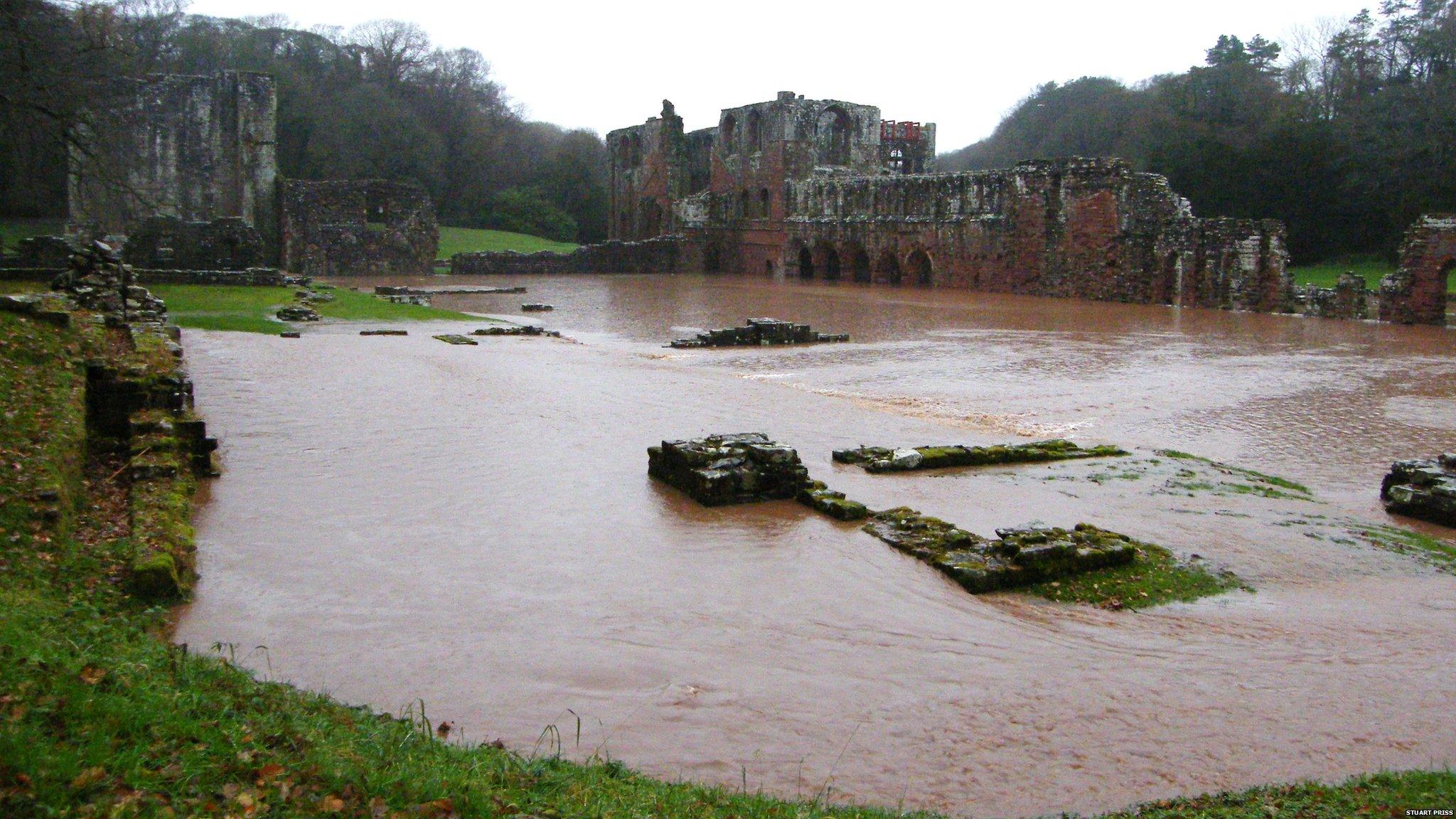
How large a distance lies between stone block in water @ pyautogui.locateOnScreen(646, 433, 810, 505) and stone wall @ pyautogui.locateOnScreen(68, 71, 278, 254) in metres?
33.7

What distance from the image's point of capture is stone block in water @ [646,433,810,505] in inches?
322

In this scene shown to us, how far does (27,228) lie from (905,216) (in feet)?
104

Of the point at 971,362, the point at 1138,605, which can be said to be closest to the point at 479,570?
the point at 1138,605

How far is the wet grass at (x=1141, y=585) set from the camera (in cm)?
630

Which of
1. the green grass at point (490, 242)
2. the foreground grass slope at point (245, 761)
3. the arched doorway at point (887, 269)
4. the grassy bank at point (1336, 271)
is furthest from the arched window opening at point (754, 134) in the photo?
the foreground grass slope at point (245, 761)

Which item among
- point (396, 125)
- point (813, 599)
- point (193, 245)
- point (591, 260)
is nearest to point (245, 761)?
point (813, 599)

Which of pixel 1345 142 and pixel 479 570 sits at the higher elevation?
pixel 1345 142

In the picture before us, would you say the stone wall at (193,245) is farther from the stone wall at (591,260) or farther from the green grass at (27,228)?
the green grass at (27,228)

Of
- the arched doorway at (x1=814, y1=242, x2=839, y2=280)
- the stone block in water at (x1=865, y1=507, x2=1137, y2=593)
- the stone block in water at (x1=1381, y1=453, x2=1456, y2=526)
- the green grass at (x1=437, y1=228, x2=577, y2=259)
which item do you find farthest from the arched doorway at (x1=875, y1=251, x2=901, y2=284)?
the stone block in water at (x1=865, y1=507, x2=1137, y2=593)

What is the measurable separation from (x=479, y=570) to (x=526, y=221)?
172 ft

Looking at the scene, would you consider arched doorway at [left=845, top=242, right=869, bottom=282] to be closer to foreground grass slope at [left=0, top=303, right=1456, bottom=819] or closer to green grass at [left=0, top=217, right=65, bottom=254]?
green grass at [left=0, top=217, right=65, bottom=254]

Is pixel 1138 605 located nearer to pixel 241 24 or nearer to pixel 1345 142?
pixel 1345 142

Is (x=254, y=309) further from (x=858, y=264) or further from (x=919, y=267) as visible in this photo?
(x=858, y=264)

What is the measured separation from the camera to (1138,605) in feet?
20.4
